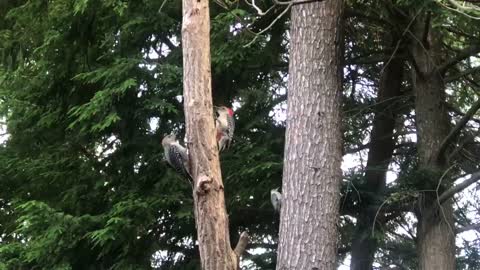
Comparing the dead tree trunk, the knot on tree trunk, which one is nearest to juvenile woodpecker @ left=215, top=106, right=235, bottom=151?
the dead tree trunk

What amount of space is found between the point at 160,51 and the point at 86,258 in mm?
2313

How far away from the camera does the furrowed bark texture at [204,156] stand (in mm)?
3979

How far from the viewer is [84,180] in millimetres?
7148

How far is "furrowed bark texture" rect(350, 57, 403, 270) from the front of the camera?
23.1ft

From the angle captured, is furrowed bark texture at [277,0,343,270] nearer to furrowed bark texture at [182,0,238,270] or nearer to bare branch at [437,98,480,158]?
bare branch at [437,98,480,158]

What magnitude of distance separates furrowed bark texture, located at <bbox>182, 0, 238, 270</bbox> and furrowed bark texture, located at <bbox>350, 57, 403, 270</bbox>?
317 cm

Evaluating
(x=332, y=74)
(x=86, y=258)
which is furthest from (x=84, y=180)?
(x=332, y=74)

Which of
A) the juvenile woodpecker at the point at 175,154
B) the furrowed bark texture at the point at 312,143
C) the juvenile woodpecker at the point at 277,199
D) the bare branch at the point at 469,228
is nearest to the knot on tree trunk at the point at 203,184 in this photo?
the juvenile woodpecker at the point at 175,154

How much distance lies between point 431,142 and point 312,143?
1.82 m

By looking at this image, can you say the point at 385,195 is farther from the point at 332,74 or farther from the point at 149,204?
the point at 149,204

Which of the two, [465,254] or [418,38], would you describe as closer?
[418,38]

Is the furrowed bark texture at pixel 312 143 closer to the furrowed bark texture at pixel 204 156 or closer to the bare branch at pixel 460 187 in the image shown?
the bare branch at pixel 460 187

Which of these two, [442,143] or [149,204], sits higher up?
[442,143]

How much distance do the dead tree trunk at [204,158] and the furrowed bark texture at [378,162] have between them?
307 cm
